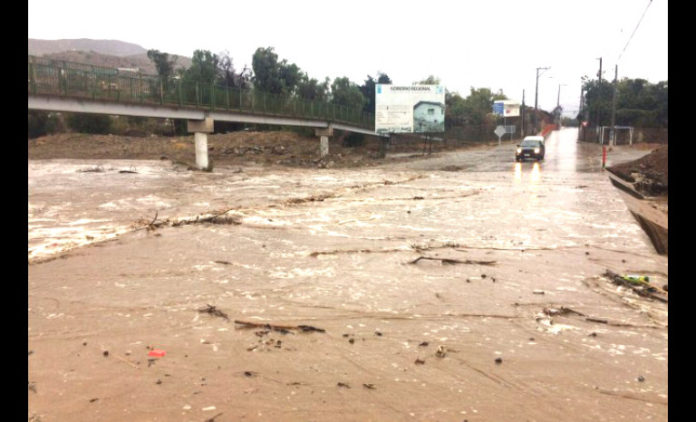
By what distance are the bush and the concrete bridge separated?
29841 millimetres

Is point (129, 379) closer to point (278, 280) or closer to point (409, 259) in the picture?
point (278, 280)

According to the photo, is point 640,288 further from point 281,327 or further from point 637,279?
point 281,327

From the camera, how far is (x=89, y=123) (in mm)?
63031

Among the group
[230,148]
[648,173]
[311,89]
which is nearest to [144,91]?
[230,148]

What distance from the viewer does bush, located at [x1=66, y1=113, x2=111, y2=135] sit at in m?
62.9

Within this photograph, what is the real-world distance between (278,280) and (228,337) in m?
2.49

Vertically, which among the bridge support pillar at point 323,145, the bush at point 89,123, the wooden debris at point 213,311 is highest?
the bush at point 89,123

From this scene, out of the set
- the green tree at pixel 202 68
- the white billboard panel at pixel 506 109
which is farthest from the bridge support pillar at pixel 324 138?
the white billboard panel at pixel 506 109

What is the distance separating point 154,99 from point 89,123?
38.1 metres

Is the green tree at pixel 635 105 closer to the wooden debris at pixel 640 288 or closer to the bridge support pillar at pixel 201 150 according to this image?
the bridge support pillar at pixel 201 150

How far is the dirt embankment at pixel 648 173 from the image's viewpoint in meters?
23.0

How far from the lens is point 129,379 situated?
4699 millimetres

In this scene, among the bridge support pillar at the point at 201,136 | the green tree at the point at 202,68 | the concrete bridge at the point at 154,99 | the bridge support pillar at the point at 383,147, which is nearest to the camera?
the concrete bridge at the point at 154,99
